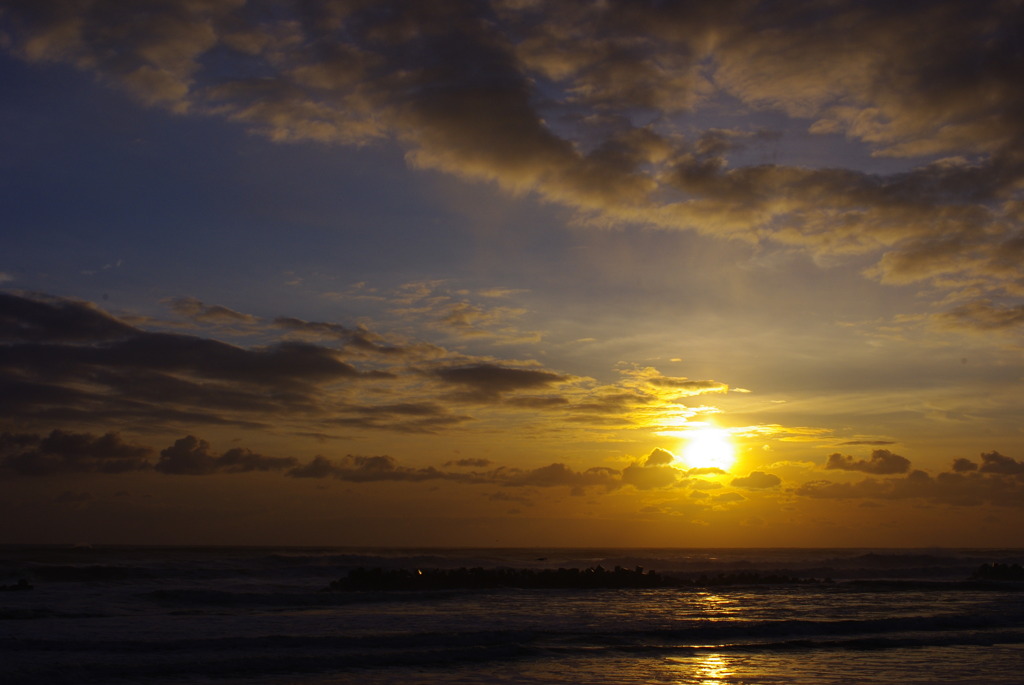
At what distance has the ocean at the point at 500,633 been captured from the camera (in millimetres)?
17766

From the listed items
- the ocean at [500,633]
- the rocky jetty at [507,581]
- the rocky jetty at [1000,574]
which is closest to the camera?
the ocean at [500,633]

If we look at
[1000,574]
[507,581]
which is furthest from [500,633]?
[1000,574]

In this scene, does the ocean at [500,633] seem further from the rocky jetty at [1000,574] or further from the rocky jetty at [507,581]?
the rocky jetty at [1000,574]

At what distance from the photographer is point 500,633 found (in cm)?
2273

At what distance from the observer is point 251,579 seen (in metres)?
44.0

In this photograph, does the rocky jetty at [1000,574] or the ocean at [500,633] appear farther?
the rocky jetty at [1000,574]

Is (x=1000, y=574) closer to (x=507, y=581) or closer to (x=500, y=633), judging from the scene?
(x=507, y=581)

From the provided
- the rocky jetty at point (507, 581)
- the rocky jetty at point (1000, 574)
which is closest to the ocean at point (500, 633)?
the rocky jetty at point (507, 581)

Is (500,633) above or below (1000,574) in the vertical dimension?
above

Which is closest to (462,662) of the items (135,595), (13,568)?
(135,595)

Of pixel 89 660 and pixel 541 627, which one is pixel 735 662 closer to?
pixel 541 627

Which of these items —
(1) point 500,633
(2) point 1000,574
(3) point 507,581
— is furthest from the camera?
(2) point 1000,574

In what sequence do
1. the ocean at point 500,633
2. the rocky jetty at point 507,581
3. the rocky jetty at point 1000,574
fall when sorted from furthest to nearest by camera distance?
the rocky jetty at point 1000,574 → the rocky jetty at point 507,581 → the ocean at point 500,633

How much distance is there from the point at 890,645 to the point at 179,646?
64.6 ft
